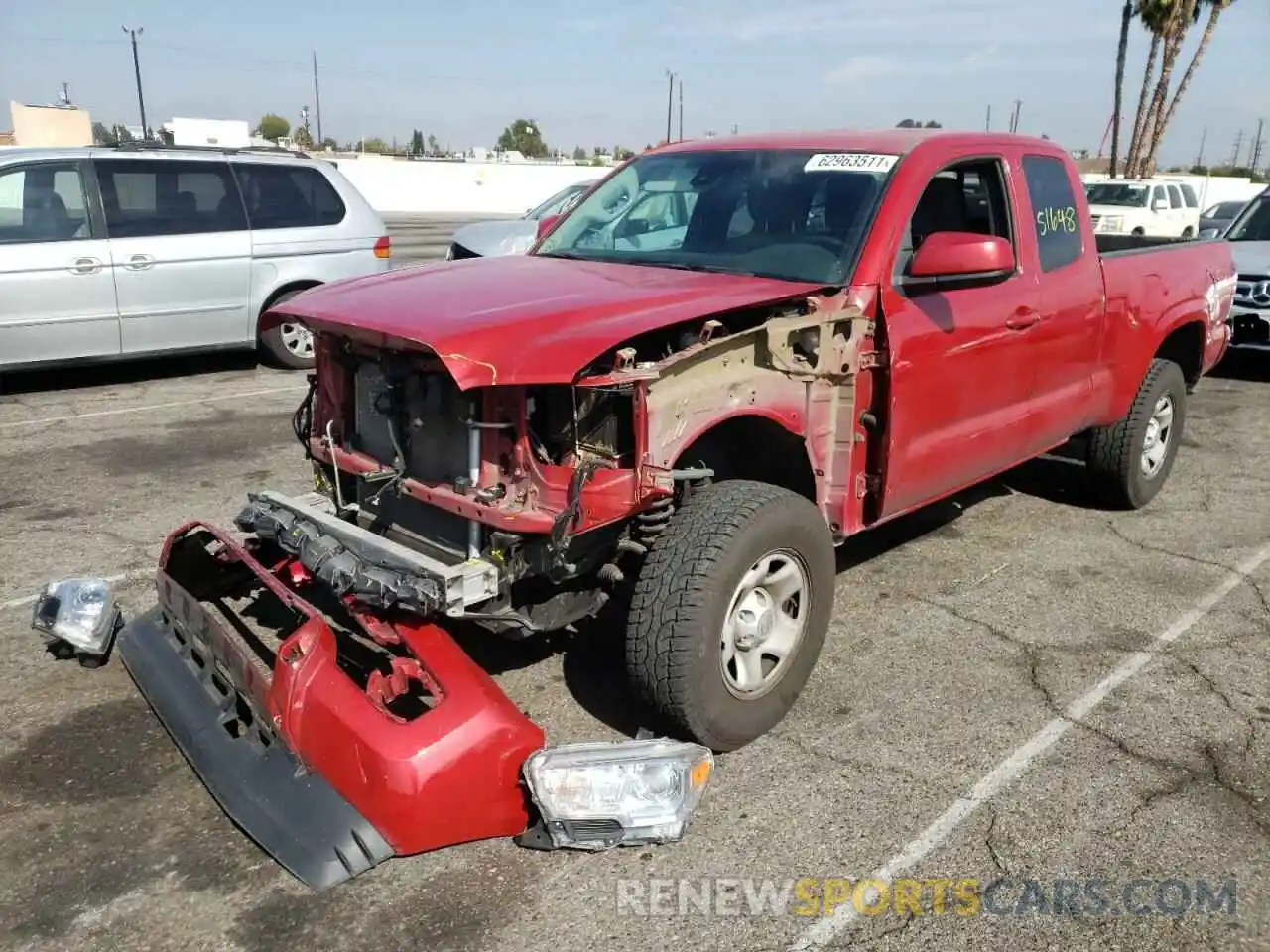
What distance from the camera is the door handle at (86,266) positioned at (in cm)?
812

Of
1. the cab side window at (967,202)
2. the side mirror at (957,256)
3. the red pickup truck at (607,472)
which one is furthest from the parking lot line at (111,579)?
the cab side window at (967,202)

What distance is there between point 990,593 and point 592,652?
Result: 6.39ft

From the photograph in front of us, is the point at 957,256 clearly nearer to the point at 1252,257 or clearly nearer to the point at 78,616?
the point at 78,616

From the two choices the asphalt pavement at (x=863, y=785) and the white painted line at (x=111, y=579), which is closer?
the asphalt pavement at (x=863, y=785)

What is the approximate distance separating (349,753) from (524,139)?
115 metres

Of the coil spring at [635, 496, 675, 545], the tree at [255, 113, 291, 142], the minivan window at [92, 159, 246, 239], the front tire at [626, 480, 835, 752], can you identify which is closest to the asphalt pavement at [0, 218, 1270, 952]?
the front tire at [626, 480, 835, 752]

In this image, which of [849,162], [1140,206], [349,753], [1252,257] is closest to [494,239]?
[1252,257]

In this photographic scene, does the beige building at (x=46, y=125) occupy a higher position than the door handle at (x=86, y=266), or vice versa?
the beige building at (x=46, y=125)

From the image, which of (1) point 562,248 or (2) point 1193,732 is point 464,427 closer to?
(1) point 562,248

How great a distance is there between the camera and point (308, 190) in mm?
9602

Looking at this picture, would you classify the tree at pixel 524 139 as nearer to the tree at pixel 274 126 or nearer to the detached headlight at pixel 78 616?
the tree at pixel 274 126

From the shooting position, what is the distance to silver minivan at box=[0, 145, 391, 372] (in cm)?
802
